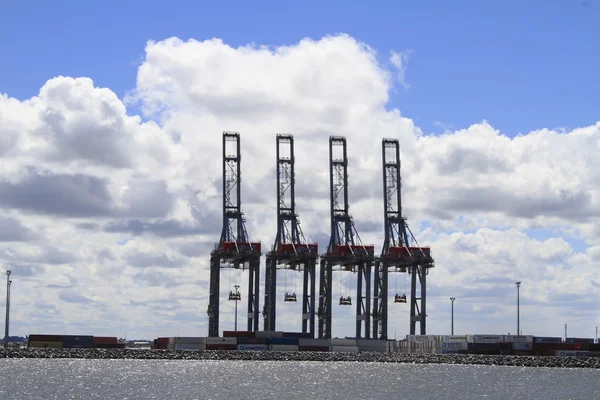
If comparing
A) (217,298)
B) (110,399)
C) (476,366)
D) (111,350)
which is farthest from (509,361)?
(110,399)

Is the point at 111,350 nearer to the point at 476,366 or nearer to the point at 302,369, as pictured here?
the point at 302,369

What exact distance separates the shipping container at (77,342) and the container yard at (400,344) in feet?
44.2

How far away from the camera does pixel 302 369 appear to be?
483 feet

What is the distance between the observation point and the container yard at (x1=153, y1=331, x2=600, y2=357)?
169250 mm

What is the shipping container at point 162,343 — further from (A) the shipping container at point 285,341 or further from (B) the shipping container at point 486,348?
(B) the shipping container at point 486,348

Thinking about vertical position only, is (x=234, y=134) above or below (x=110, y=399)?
above

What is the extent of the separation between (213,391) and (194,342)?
74935 millimetres

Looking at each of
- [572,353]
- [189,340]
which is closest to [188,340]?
[189,340]

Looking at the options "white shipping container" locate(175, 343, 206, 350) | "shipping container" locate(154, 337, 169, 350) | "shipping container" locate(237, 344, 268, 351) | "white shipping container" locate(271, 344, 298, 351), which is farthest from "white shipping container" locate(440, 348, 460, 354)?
"shipping container" locate(154, 337, 169, 350)

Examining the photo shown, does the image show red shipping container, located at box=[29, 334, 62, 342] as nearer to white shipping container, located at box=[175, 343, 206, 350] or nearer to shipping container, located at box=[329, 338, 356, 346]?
white shipping container, located at box=[175, 343, 206, 350]

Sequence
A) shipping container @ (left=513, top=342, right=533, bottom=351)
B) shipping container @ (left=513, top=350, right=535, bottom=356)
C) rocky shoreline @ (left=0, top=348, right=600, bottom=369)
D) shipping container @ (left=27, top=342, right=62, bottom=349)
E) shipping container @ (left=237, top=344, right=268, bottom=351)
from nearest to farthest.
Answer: rocky shoreline @ (left=0, top=348, right=600, bottom=369), shipping container @ (left=513, top=350, right=535, bottom=356), shipping container @ (left=513, top=342, right=533, bottom=351), shipping container @ (left=237, top=344, right=268, bottom=351), shipping container @ (left=27, top=342, right=62, bottom=349)

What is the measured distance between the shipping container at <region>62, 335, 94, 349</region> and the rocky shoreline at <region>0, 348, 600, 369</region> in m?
3.46

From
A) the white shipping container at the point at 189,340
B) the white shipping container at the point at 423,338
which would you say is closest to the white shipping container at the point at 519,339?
the white shipping container at the point at 423,338

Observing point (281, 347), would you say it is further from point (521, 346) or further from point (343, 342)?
point (521, 346)
